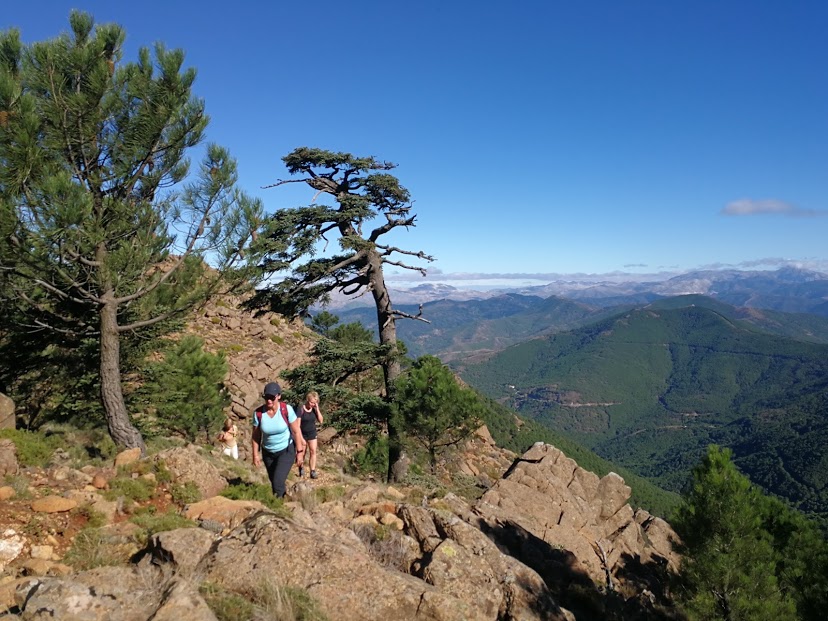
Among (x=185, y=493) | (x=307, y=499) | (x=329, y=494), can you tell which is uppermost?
(x=185, y=493)

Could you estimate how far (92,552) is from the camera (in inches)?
219

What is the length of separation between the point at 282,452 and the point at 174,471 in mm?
2276

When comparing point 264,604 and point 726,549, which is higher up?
point 264,604

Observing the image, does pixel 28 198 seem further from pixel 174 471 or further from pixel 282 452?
pixel 282 452

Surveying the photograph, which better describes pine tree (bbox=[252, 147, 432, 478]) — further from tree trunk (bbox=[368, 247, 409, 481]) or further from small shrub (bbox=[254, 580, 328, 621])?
small shrub (bbox=[254, 580, 328, 621])

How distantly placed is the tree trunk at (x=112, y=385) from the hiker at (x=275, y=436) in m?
3.61

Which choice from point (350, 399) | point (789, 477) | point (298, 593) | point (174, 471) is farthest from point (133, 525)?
point (789, 477)

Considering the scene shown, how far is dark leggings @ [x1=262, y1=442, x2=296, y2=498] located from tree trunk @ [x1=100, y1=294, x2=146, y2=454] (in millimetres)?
3623

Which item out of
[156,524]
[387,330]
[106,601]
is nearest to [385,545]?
[156,524]

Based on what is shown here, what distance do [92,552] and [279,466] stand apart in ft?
10.3

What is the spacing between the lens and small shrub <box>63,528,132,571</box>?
541cm

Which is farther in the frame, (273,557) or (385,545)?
(385,545)

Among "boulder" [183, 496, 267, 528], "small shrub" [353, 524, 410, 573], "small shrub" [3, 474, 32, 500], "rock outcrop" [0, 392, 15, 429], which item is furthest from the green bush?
"small shrub" [353, 524, 410, 573]

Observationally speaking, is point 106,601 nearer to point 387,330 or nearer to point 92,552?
point 92,552
